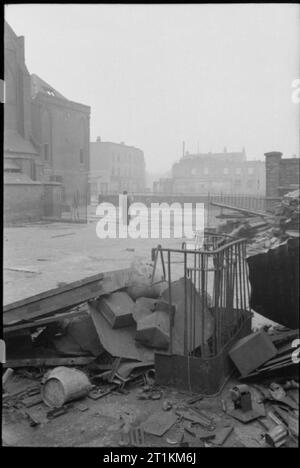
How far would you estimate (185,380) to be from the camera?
3.81 m

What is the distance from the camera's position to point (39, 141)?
35812mm

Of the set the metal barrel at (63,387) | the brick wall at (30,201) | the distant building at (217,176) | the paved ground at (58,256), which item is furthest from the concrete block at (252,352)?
the distant building at (217,176)

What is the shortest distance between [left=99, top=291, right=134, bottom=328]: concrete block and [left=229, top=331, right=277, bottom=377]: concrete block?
1.14 meters

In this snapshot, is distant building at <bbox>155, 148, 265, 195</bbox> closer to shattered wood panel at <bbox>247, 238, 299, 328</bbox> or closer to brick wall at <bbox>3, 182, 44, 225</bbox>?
brick wall at <bbox>3, 182, 44, 225</bbox>

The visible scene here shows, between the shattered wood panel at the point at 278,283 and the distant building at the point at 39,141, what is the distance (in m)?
19.3

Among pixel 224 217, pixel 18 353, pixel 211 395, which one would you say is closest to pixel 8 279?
pixel 18 353

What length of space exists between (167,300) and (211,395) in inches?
41.6

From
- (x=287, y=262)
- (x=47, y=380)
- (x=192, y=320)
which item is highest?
(x=287, y=262)

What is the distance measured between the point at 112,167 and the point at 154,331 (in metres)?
59.2

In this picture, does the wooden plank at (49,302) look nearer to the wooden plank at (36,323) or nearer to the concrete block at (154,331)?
the wooden plank at (36,323)

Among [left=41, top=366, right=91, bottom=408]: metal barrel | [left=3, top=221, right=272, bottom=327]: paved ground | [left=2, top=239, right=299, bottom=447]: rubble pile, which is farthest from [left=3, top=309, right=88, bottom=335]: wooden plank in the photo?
[left=3, top=221, right=272, bottom=327]: paved ground

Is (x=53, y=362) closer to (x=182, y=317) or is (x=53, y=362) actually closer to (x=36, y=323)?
(x=36, y=323)

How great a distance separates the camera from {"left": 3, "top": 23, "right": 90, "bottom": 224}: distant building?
934 inches
